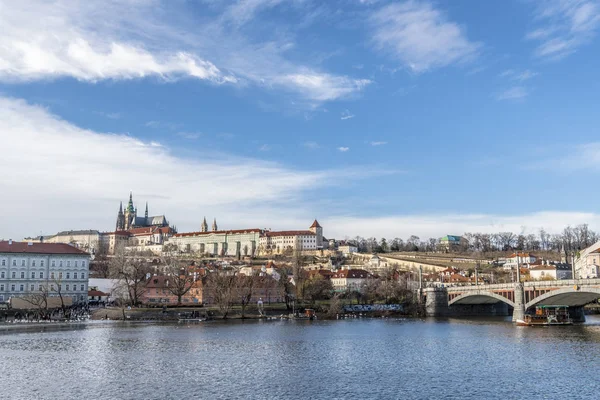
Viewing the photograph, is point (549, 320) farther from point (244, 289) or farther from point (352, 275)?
point (352, 275)

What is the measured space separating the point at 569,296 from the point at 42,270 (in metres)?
75.8

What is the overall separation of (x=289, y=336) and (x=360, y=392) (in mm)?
27175

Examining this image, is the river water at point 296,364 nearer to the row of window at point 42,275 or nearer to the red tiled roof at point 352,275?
the row of window at point 42,275

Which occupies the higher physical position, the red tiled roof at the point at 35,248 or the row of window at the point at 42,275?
the red tiled roof at the point at 35,248

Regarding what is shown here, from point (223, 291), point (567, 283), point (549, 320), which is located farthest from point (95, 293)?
point (567, 283)

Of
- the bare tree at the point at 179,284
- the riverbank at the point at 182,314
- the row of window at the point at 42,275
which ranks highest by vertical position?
the row of window at the point at 42,275

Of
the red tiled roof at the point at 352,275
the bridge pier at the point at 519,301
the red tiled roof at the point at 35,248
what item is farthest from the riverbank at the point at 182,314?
the red tiled roof at the point at 352,275

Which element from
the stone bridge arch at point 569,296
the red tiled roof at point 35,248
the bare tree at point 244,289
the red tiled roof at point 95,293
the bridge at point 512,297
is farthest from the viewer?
the red tiled roof at point 95,293

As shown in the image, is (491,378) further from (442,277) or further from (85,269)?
(442,277)

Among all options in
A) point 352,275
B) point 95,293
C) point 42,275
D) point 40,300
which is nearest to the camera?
point 40,300

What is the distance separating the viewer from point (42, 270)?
92.9 metres

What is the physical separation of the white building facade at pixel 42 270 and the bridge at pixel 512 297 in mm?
56985

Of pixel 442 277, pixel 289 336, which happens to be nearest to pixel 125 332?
pixel 289 336

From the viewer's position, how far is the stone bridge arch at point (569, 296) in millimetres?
61572
